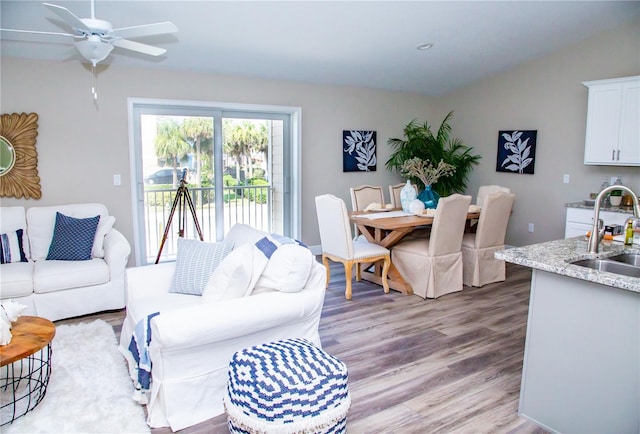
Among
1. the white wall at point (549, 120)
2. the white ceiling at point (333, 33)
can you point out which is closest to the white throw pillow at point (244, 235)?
the white ceiling at point (333, 33)

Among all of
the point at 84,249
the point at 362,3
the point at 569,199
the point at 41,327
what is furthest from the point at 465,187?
the point at 41,327

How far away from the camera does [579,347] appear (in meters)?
2.10

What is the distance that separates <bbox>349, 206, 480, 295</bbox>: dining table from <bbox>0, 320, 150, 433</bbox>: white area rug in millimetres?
2566

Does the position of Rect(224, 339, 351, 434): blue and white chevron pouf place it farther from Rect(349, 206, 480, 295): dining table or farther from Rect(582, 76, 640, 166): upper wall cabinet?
Rect(582, 76, 640, 166): upper wall cabinet

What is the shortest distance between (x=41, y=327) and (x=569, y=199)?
5.72m

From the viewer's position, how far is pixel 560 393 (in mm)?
2203

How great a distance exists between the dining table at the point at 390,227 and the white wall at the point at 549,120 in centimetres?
151

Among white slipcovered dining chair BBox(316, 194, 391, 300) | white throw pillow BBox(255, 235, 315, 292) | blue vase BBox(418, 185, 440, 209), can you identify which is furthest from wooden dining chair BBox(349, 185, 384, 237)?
white throw pillow BBox(255, 235, 315, 292)

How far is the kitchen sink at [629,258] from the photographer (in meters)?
2.43

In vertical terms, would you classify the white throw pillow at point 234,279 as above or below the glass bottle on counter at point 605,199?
below

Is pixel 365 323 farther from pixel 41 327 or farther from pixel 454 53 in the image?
pixel 454 53

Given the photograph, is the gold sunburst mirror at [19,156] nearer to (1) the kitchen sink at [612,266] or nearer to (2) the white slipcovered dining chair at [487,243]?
(2) the white slipcovered dining chair at [487,243]

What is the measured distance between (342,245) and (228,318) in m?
2.14

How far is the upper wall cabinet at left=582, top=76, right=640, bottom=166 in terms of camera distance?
4.55m
